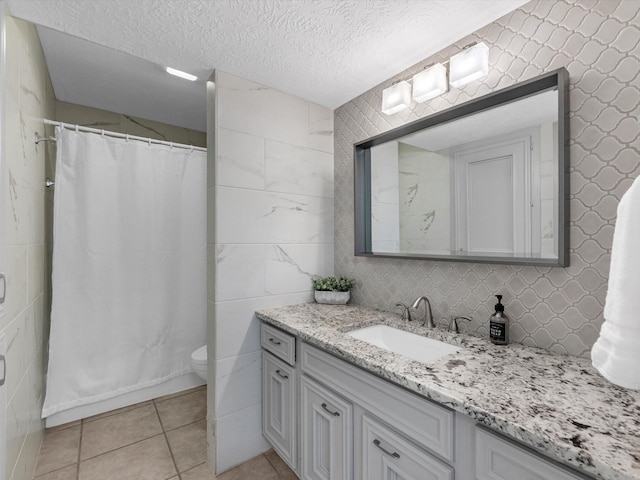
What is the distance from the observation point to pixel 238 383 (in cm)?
175

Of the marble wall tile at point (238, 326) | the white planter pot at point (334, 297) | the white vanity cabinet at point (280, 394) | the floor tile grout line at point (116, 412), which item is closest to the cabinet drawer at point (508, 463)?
the white vanity cabinet at point (280, 394)

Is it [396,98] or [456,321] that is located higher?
[396,98]

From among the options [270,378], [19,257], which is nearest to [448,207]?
[270,378]

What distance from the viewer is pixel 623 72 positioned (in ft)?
3.25

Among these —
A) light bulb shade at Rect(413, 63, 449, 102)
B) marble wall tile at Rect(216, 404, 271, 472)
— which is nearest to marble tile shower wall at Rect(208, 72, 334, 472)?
marble wall tile at Rect(216, 404, 271, 472)

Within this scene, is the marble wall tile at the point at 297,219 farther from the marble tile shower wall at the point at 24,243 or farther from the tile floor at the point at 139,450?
the tile floor at the point at 139,450

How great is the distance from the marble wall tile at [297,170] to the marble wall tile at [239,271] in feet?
1.35

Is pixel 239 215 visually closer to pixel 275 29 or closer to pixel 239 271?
pixel 239 271

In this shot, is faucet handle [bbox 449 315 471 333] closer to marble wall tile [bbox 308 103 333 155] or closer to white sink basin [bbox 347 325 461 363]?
white sink basin [bbox 347 325 461 363]

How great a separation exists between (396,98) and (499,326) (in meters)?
1.20

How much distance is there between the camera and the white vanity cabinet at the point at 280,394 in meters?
1.53

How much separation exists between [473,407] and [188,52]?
1.89 meters

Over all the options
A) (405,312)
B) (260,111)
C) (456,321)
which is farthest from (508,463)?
(260,111)

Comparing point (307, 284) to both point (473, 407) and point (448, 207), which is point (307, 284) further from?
point (473, 407)
